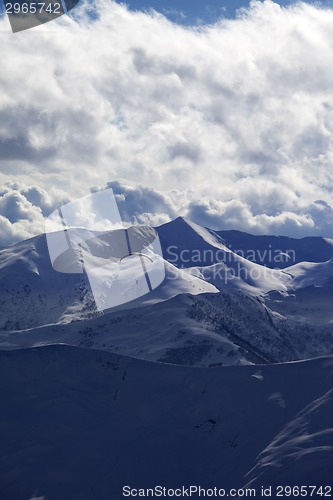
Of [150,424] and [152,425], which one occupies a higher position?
[152,425]

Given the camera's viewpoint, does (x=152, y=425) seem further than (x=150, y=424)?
No

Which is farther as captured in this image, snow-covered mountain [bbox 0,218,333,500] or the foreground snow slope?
the foreground snow slope

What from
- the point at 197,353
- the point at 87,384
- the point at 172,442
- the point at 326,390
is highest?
the point at 326,390

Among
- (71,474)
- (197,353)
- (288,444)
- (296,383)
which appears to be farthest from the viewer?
(197,353)

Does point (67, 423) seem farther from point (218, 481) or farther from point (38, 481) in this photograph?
point (218, 481)

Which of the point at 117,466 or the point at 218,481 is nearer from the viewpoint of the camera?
the point at 218,481

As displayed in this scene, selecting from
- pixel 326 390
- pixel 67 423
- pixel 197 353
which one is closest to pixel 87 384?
pixel 67 423

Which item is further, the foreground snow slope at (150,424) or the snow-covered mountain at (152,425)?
the foreground snow slope at (150,424)

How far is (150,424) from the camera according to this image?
10212 centimetres

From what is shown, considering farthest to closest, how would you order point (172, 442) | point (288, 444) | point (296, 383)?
point (296, 383), point (172, 442), point (288, 444)

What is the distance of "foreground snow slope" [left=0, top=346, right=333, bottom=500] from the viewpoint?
87000mm

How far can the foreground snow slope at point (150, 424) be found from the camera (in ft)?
285

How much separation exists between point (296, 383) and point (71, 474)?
125 ft

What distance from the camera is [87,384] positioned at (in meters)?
112
